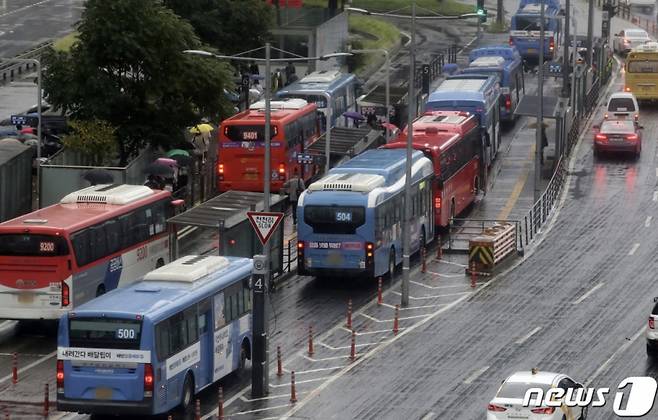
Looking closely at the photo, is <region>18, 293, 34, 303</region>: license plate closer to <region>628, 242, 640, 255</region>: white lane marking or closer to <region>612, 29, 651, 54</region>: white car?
<region>628, 242, 640, 255</region>: white lane marking

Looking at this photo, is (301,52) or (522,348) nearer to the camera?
(522,348)

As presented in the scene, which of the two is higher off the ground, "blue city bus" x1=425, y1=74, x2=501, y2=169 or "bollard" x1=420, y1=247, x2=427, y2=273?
"blue city bus" x1=425, y1=74, x2=501, y2=169

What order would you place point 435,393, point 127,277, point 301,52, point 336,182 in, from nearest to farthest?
point 435,393 → point 127,277 → point 336,182 → point 301,52

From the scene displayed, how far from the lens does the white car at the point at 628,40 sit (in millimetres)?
115625

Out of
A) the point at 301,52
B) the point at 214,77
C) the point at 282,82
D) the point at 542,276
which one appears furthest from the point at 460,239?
the point at 301,52

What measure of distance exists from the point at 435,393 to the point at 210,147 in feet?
109

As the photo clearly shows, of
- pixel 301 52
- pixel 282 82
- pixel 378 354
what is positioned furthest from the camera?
pixel 301 52

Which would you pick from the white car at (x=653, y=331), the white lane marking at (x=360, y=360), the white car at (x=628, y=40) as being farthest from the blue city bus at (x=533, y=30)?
the white car at (x=653, y=331)

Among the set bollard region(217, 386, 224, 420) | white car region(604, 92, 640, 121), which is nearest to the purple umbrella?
white car region(604, 92, 640, 121)

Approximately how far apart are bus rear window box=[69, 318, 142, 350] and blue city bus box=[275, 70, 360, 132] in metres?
38.3

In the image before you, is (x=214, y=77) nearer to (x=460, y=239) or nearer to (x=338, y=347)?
(x=460, y=239)

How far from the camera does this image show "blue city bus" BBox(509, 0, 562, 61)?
11038 centimetres

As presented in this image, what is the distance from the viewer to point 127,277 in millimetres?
55125

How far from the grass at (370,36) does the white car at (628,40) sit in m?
14.1
